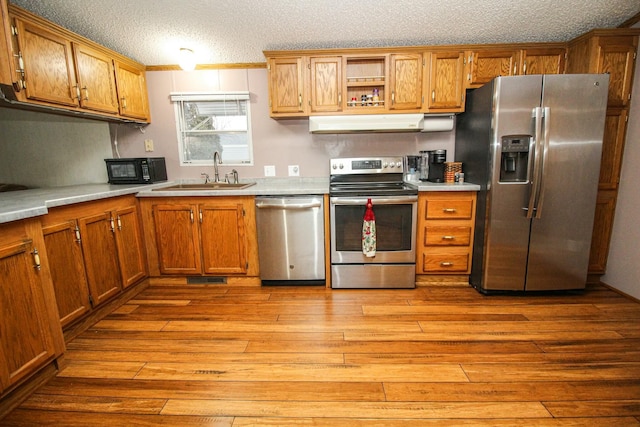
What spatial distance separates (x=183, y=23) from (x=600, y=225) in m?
4.00

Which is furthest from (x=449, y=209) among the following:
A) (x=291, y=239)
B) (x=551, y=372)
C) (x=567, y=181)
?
(x=291, y=239)

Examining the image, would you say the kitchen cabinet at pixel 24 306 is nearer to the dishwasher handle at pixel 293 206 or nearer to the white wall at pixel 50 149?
the dishwasher handle at pixel 293 206

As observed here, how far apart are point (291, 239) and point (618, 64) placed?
10.5 feet

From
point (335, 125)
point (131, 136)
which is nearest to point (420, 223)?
point (335, 125)

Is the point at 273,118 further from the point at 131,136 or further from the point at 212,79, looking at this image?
the point at 131,136

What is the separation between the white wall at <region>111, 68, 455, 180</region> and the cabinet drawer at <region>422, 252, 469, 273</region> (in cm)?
111

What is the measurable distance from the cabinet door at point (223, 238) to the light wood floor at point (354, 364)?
0.36m

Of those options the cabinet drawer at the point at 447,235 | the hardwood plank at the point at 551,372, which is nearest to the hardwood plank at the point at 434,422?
the hardwood plank at the point at 551,372

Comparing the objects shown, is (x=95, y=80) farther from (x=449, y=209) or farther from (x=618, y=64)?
(x=618, y=64)

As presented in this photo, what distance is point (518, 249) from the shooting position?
95.7 inches

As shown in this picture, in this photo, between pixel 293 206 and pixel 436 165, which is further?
pixel 436 165

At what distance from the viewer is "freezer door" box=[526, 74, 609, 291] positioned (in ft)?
7.20

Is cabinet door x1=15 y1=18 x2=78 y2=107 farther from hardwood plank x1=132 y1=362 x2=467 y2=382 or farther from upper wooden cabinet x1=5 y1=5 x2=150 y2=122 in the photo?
hardwood plank x1=132 y1=362 x2=467 y2=382

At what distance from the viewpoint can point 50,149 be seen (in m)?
2.70
